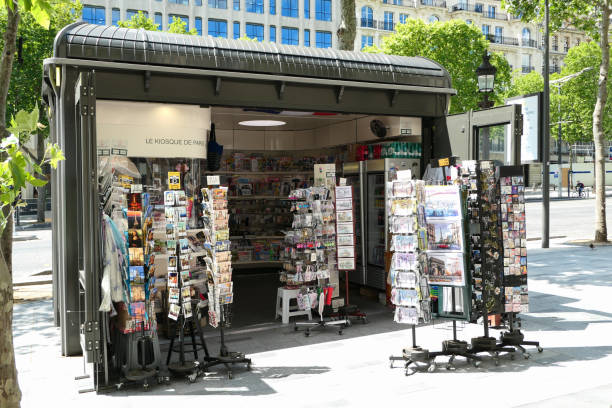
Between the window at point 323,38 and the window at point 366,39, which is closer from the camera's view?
the window at point 323,38

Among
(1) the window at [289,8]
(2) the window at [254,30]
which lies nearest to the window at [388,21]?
(1) the window at [289,8]

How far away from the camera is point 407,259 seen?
21.1 feet

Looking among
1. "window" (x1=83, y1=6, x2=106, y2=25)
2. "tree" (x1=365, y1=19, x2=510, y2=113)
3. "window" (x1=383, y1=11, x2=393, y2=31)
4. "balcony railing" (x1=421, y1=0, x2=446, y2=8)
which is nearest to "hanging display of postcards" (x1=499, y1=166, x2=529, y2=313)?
"tree" (x1=365, y1=19, x2=510, y2=113)

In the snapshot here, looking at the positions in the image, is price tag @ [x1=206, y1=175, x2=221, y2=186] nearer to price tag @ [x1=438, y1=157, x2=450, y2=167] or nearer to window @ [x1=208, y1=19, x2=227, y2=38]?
price tag @ [x1=438, y1=157, x2=450, y2=167]

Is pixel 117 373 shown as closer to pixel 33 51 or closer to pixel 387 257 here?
pixel 387 257

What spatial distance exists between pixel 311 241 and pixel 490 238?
2.58 meters

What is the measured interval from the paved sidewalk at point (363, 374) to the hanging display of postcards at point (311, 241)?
74 cm

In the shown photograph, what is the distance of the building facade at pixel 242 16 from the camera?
46.8 m

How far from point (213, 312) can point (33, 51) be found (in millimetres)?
22828

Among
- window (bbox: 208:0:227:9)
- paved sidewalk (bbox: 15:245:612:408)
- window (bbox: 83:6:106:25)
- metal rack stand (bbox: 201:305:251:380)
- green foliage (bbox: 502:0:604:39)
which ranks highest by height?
window (bbox: 208:0:227:9)

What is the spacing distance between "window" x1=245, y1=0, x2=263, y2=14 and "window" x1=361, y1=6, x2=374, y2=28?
1037 cm

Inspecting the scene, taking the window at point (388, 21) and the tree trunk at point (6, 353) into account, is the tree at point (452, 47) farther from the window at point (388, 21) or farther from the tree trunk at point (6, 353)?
the tree trunk at point (6, 353)

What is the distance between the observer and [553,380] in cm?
582

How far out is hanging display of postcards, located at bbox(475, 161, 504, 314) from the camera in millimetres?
6684
